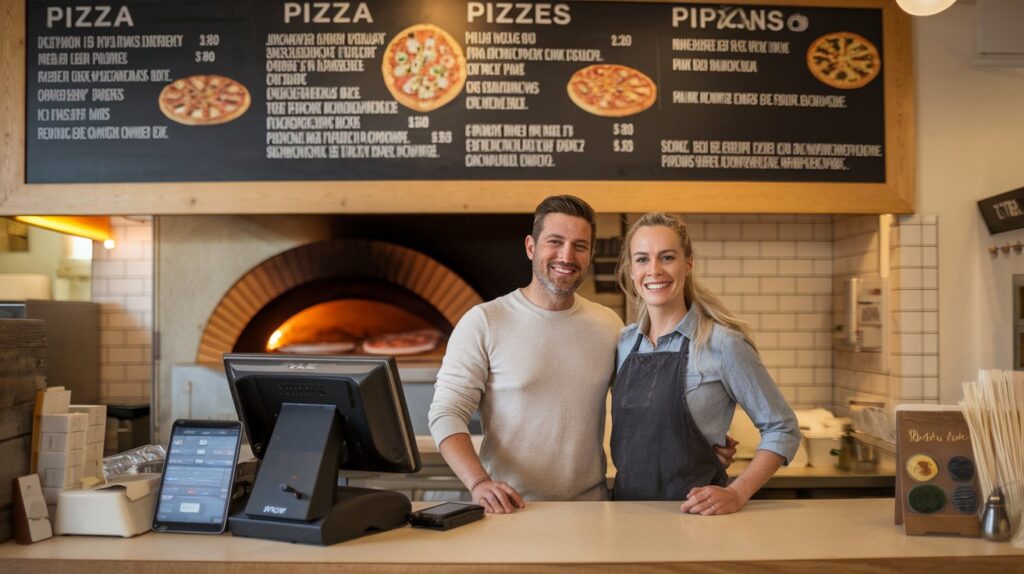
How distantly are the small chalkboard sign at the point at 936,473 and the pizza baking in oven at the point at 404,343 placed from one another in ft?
7.78

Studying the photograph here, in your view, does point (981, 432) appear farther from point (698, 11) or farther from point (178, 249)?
point (178, 249)

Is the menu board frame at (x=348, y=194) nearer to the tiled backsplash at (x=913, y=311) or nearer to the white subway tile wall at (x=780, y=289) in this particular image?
the tiled backsplash at (x=913, y=311)

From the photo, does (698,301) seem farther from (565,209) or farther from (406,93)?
(406,93)

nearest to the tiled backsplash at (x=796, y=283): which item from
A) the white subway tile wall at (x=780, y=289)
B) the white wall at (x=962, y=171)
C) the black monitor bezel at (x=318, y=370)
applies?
the white subway tile wall at (x=780, y=289)

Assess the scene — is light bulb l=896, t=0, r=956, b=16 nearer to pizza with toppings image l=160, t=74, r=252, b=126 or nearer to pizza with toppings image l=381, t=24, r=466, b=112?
pizza with toppings image l=381, t=24, r=466, b=112

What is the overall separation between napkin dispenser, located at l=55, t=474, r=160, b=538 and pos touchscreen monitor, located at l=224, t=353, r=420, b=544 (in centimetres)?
21

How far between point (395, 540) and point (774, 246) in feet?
9.39

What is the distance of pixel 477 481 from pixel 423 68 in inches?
72.3

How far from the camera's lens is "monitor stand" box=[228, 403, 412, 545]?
168 centimetres

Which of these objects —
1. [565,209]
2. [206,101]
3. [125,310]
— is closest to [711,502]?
[565,209]

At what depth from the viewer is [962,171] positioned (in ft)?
11.3

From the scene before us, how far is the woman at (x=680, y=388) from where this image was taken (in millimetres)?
2040

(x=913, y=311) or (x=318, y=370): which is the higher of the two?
(x=913, y=311)

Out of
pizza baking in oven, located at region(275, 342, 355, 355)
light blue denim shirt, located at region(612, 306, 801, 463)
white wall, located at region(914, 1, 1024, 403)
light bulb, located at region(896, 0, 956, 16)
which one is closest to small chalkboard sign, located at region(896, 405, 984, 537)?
light blue denim shirt, located at region(612, 306, 801, 463)
